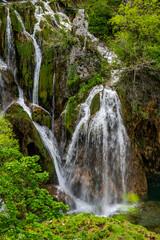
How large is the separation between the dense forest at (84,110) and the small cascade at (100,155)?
56 millimetres

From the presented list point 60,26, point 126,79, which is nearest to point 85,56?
point 126,79

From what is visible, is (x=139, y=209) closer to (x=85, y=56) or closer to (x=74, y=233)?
(x=74, y=233)

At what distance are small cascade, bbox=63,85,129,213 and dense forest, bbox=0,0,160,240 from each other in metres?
0.06

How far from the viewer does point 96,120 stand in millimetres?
11352

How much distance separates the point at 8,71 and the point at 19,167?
10.8m

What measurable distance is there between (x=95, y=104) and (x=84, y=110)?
0.77 m

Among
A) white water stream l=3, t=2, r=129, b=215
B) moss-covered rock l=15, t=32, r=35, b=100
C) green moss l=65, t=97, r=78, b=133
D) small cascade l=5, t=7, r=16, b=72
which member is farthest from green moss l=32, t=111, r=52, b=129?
small cascade l=5, t=7, r=16, b=72

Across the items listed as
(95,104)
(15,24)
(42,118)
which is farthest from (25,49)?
(95,104)

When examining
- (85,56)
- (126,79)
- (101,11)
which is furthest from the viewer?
(101,11)

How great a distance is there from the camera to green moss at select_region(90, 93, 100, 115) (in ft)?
38.2

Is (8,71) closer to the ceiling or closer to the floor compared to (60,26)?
closer to the floor

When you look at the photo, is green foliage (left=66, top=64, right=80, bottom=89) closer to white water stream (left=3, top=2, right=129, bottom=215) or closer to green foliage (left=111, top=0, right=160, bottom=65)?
white water stream (left=3, top=2, right=129, bottom=215)

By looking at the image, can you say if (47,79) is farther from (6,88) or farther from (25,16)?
(25,16)

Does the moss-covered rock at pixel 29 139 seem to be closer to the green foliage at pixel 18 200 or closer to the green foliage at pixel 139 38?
the green foliage at pixel 18 200
